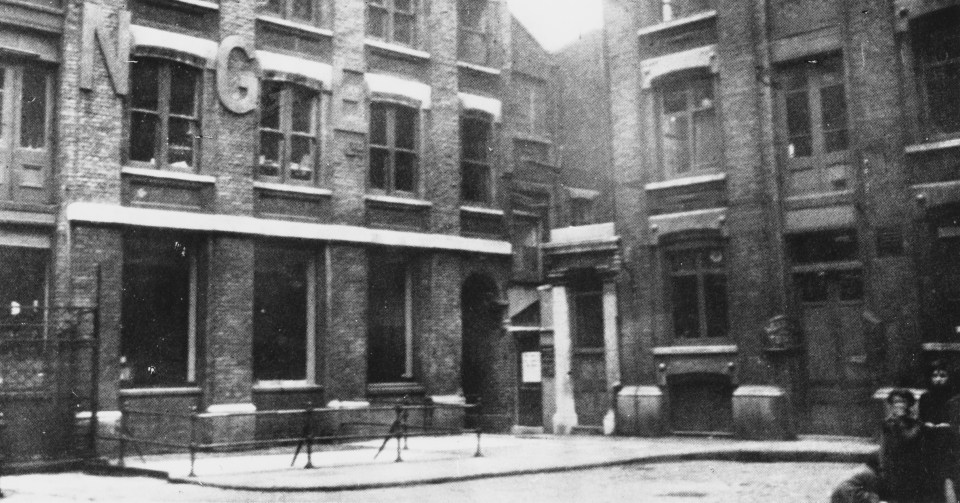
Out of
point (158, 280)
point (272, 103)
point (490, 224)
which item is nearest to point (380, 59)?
point (272, 103)

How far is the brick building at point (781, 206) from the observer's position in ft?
54.9

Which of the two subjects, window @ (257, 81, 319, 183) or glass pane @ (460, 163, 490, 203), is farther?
glass pane @ (460, 163, 490, 203)

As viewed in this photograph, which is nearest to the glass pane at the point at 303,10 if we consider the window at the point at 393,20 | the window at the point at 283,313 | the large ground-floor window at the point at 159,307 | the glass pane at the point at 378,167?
the window at the point at 393,20

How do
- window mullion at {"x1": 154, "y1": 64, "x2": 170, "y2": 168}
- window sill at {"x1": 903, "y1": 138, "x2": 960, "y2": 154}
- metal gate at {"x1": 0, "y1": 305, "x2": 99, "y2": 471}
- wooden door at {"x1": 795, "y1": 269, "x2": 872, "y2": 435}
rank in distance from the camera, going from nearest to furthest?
metal gate at {"x1": 0, "y1": 305, "x2": 99, "y2": 471} → window sill at {"x1": 903, "y1": 138, "x2": 960, "y2": 154} → wooden door at {"x1": 795, "y1": 269, "x2": 872, "y2": 435} → window mullion at {"x1": 154, "y1": 64, "x2": 170, "y2": 168}

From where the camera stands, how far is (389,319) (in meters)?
21.6

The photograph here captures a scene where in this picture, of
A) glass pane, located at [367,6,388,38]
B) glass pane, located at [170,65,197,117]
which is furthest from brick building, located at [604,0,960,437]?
glass pane, located at [170,65,197,117]

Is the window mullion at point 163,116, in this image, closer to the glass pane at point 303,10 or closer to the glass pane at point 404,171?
the glass pane at point 303,10

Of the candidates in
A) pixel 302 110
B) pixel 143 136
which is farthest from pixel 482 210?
pixel 143 136

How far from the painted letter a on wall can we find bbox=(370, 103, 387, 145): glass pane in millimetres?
2950

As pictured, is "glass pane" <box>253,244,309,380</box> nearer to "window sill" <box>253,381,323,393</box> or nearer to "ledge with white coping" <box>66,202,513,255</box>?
"window sill" <box>253,381,323,393</box>

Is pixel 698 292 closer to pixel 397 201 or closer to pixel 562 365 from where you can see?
pixel 562 365

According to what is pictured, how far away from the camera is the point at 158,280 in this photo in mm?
18172

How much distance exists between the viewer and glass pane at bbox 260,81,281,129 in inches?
779

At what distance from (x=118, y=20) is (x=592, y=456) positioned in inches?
451
